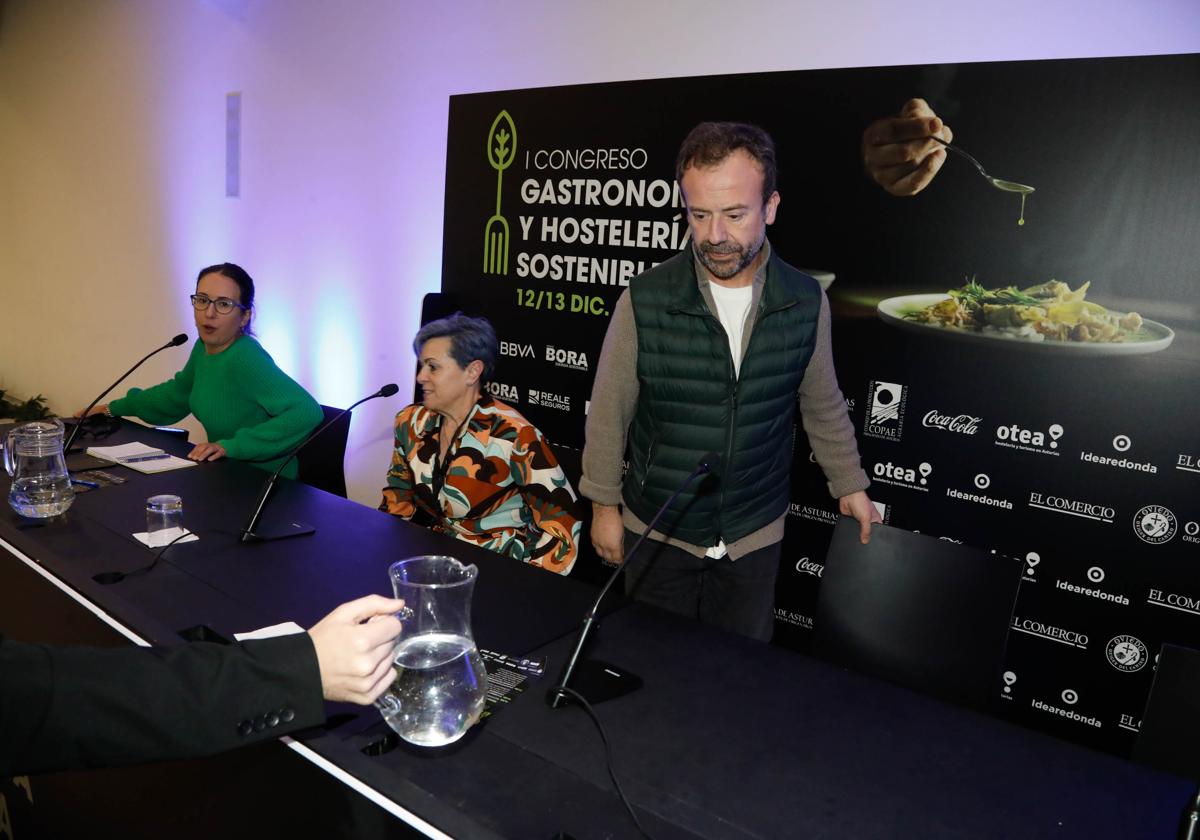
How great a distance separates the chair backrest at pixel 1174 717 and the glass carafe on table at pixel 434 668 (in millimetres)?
1163

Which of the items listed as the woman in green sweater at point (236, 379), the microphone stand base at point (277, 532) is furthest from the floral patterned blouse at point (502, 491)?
the woman in green sweater at point (236, 379)

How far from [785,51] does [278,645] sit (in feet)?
9.11

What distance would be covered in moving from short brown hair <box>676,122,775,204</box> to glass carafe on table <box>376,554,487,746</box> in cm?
122

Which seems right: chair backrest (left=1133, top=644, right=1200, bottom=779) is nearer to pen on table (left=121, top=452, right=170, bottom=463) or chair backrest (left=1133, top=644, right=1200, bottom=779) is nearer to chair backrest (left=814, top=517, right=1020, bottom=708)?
chair backrest (left=814, top=517, right=1020, bottom=708)

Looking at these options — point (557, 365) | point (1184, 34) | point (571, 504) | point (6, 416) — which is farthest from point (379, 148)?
point (6, 416)

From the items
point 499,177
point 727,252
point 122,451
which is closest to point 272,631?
point 727,252

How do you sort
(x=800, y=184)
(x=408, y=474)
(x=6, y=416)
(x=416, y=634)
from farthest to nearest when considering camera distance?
1. (x=6, y=416)
2. (x=800, y=184)
3. (x=408, y=474)
4. (x=416, y=634)

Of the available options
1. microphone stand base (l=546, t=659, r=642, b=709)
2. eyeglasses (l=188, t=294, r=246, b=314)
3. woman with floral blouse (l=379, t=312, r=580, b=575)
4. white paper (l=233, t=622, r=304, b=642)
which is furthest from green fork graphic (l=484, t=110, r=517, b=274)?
microphone stand base (l=546, t=659, r=642, b=709)

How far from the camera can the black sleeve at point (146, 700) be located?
86cm

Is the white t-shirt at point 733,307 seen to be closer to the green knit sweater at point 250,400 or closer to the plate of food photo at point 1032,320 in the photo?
the plate of food photo at point 1032,320

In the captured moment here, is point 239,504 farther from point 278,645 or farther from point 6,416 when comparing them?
point 6,416

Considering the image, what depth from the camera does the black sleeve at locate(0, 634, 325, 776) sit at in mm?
860

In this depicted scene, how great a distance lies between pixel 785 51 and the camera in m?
2.96

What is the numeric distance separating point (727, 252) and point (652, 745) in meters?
1.20
